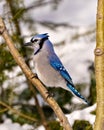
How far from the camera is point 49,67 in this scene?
1984mm

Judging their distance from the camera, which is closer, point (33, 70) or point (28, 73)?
point (28, 73)

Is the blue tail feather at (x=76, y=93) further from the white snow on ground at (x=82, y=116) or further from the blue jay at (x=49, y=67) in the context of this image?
the white snow on ground at (x=82, y=116)

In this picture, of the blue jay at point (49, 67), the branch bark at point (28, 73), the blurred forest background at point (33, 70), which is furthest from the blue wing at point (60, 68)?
the blurred forest background at point (33, 70)

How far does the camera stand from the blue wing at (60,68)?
6.34 feet

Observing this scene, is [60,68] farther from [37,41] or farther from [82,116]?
[82,116]

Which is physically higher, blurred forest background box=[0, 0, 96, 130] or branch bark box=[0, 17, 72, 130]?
branch bark box=[0, 17, 72, 130]

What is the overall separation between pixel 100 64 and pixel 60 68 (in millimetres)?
610

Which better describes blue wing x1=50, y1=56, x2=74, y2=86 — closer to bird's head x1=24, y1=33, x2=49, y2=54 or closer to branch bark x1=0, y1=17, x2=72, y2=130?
bird's head x1=24, y1=33, x2=49, y2=54

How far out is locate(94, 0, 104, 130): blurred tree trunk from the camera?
1316 millimetres

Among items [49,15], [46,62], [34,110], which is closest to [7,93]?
[34,110]

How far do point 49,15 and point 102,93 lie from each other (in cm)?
538

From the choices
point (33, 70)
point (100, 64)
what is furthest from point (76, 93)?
point (33, 70)

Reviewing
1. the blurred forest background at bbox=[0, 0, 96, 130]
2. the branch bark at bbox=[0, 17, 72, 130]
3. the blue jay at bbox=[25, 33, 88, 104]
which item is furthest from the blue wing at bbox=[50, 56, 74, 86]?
the blurred forest background at bbox=[0, 0, 96, 130]

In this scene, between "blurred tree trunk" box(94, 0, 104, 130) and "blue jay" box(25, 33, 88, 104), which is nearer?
"blurred tree trunk" box(94, 0, 104, 130)
